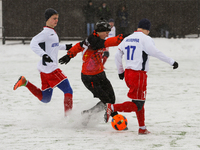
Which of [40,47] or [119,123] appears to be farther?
[40,47]

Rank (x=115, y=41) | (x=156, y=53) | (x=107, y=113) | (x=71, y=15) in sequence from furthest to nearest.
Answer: (x=71, y=15) < (x=115, y=41) < (x=107, y=113) < (x=156, y=53)

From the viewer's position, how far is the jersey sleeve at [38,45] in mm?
5336

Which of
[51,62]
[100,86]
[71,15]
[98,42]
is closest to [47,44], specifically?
[51,62]

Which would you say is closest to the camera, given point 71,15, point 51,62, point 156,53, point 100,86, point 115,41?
point 156,53

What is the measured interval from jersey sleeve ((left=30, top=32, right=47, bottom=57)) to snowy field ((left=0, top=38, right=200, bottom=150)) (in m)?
1.16

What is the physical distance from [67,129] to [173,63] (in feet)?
6.13

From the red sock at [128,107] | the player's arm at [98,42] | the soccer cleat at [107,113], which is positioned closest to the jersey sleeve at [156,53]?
the player's arm at [98,42]

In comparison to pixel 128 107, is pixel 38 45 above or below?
above

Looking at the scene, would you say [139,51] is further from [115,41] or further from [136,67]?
[115,41]

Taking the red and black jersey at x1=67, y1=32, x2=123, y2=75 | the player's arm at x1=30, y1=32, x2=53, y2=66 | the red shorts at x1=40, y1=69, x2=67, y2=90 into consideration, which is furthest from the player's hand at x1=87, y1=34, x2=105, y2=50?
the red shorts at x1=40, y1=69, x2=67, y2=90

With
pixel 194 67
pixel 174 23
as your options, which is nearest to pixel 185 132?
pixel 194 67

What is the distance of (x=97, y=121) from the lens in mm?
5582

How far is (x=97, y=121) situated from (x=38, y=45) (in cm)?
154

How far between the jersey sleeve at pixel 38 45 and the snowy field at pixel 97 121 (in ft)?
3.80
